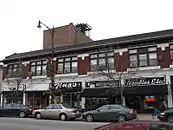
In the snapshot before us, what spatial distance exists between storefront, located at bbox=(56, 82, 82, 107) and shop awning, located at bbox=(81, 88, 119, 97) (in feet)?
4.60

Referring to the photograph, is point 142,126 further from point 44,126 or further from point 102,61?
point 102,61

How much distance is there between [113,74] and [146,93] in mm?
4043

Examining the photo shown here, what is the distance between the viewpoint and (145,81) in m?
23.5

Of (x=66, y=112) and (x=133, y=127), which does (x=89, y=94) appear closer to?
(x=66, y=112)

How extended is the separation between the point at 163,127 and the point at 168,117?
13861 millimetres

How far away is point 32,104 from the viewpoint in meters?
31.0

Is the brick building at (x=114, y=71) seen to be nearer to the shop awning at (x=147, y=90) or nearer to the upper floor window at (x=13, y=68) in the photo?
the shop awning at (x=147, y=90)

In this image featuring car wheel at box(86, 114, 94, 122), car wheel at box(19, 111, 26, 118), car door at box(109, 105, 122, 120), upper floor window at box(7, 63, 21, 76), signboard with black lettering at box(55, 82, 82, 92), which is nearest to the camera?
car door at box(109, 105, 122, 120)

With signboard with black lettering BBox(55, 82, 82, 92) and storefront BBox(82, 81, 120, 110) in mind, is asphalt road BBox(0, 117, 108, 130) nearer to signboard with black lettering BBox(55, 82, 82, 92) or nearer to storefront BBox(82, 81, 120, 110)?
storefront BBox(82, 81, 120, 110)

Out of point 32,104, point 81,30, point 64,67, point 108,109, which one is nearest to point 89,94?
point 64,67

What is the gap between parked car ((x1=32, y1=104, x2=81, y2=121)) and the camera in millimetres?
19328

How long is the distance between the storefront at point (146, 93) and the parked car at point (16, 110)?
9.40 m

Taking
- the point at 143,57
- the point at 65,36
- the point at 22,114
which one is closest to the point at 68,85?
the point at 22,114

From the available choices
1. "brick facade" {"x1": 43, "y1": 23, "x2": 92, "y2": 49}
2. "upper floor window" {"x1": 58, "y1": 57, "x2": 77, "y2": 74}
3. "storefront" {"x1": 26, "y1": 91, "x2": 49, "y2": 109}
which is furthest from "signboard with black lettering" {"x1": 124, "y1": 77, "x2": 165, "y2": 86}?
"brick facade" {"x1": 43, "y1": 23, "x2": 92, "y2": 49}
